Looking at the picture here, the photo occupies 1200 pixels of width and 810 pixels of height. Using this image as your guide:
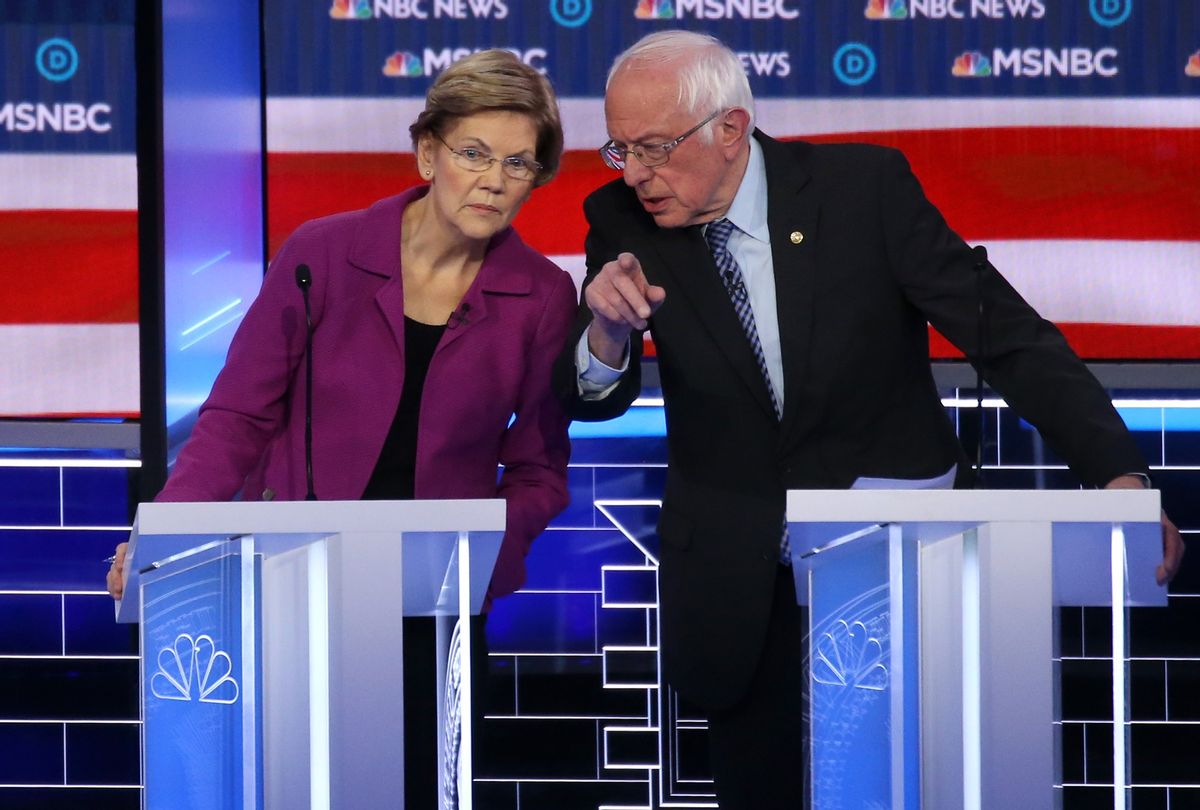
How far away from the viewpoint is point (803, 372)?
2291 millimetres

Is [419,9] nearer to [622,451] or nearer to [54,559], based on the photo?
[622,451]

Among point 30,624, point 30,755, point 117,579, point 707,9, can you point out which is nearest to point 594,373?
point 117,579

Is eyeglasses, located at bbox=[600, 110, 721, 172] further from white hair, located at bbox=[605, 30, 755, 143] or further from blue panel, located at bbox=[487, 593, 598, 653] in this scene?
blue panel, located at bbox=[487, 593, 598, 653]

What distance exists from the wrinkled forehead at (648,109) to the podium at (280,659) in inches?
37.4

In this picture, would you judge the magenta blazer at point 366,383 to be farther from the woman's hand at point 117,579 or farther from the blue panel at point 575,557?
the blue panel at point 575,557

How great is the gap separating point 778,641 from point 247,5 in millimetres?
2215

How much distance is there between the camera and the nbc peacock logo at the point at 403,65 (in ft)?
12.7

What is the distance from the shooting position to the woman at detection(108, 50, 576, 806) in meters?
2.34

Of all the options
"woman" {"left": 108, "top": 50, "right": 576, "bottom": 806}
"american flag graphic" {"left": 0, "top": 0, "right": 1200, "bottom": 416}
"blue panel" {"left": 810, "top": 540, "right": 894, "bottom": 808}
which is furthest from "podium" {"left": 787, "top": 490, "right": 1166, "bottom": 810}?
"american flag graphic" {"left": 0, "top": 0, "right": 1200, "bottom": 416}

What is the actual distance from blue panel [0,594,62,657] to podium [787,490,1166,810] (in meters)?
2.88

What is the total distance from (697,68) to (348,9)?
1.73 metres

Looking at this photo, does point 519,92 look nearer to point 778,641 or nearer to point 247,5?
point 778,641

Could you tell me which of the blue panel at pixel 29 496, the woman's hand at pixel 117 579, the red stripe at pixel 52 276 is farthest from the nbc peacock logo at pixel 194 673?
the blue panel at pixel 29 496

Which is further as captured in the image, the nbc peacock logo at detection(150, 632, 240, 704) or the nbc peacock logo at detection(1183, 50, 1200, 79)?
the nbc peacock logo at detection(1183, 50, 1200, 79)
